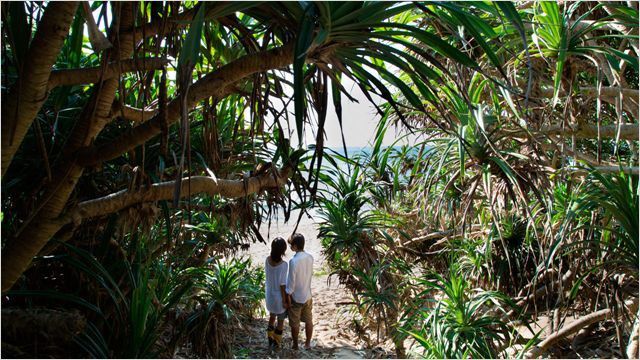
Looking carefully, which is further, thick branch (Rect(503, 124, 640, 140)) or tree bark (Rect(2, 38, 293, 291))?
thick branch (Rect(503, 124, 640, 140))

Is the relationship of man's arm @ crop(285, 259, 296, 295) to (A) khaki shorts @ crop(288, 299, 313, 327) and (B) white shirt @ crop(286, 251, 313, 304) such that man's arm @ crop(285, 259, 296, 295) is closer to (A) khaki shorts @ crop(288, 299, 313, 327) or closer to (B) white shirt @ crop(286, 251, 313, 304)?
(B) white shirt @ crop(286, 251, 313, 304)

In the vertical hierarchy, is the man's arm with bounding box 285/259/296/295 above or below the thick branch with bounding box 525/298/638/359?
above

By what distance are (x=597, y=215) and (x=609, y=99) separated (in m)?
0.52

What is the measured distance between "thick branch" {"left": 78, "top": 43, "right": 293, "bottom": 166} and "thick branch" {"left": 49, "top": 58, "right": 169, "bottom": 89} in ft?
0.28

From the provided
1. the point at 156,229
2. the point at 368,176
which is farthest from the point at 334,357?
the point at 156,229

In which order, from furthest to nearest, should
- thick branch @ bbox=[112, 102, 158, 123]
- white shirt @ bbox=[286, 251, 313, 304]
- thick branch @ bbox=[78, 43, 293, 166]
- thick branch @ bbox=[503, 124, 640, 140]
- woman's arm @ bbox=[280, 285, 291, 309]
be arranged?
woman's arm @ bbox=[280, 285, 291, 309] < white shirt @ bbox=[286, 251, 313, 304] < thick branch @ bbox=[503, 124, 640, 140] < thick branch @ bbox=[112, 102, 158, 123] < thick branch @ bbox=[78, 43, 293, 166]

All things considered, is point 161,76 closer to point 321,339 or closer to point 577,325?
point 577,325

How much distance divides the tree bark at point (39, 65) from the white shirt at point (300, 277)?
9.35ft

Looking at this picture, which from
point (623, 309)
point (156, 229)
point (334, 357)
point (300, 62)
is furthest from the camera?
point (334, 357)

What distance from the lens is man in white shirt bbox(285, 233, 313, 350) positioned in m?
3.86

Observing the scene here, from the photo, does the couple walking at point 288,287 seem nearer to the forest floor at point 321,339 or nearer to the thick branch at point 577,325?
the forest floor at point 321,339

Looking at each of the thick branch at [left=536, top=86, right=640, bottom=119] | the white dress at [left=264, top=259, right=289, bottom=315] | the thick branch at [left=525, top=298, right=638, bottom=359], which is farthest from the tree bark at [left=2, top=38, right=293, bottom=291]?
the white dress at [left=264, top=259, right=289, bottom=315]

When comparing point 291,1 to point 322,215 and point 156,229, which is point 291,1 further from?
point 322,215

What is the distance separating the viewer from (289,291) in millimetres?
3941
